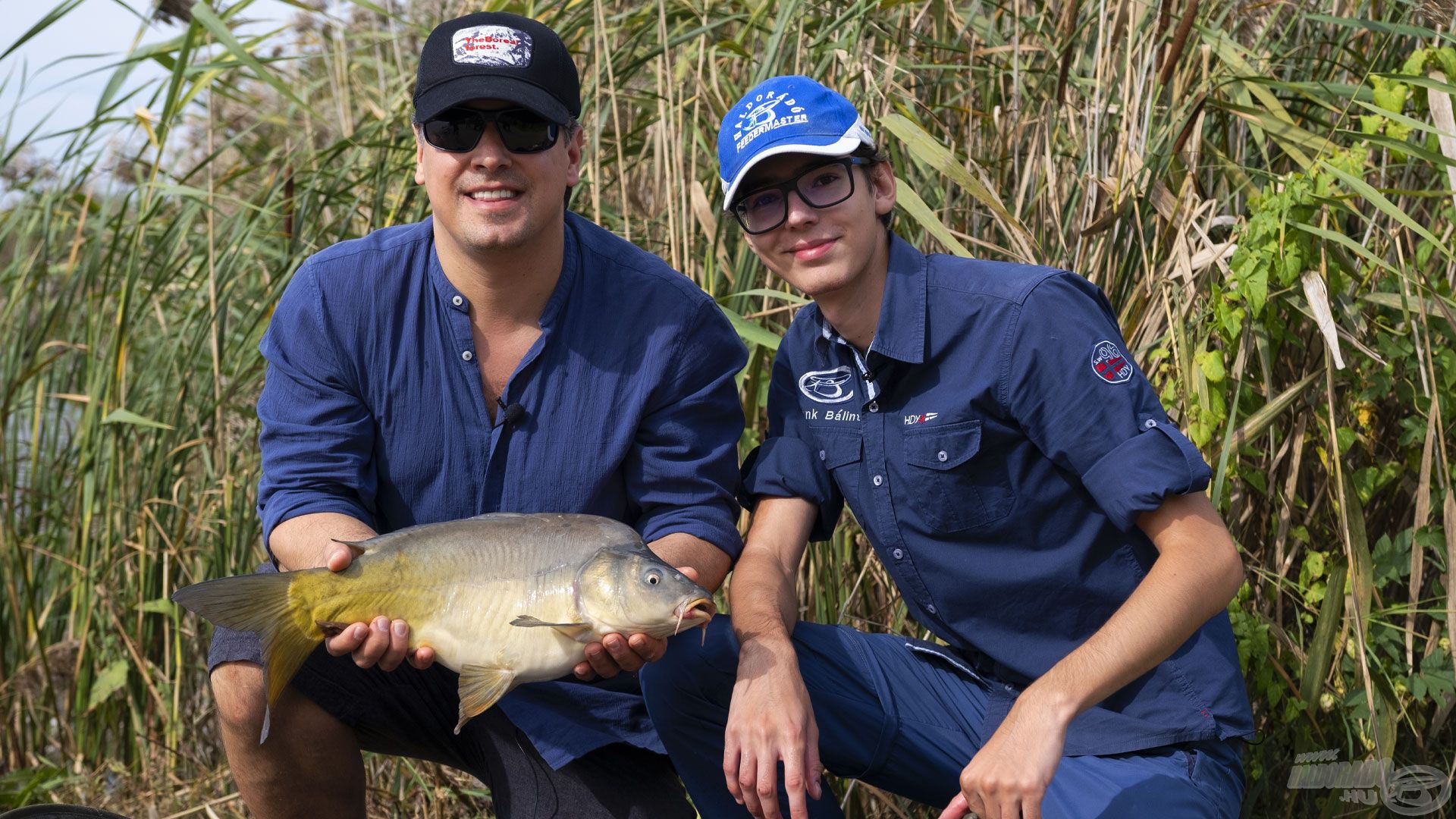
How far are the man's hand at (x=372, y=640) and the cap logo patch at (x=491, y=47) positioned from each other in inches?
32.8

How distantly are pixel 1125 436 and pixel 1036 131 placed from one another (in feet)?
3.19

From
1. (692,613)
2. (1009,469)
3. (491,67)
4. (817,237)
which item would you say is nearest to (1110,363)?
(1009,469)

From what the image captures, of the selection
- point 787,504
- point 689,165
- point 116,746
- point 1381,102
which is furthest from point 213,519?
point 1381,102

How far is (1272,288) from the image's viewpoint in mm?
2396

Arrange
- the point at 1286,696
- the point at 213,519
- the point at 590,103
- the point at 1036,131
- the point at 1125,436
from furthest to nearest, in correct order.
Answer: the point at 213,519 → the point at 590,103 → the point at 1036,131 → the point at 1286,696 → the point at 1125,436

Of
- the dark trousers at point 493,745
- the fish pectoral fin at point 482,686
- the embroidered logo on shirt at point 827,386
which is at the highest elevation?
the embroidered logo on shirt at point 827,386

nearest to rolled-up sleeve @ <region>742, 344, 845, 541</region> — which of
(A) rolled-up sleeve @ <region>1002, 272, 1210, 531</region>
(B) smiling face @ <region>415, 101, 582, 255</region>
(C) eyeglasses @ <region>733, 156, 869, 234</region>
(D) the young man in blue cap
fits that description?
(D) the young man in blue cap

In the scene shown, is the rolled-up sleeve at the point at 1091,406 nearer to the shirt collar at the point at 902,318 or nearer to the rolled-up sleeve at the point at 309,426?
the shirt collar at the point at 902,318

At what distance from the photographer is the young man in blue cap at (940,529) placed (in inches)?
77.9

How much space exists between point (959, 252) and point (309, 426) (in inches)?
46.2

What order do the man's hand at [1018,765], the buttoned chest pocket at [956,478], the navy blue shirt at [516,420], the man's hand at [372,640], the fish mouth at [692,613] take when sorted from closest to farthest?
the man's hand at [1018,765] → the fish mouth at [692,613] → the man's hand at [372,640] → the buttoned chest pocket at [956,478] → the navy blue shirt at [516,420]

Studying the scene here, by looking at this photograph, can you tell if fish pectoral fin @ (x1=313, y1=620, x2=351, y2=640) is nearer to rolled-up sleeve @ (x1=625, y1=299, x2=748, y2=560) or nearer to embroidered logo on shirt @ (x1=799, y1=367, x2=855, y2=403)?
rolled-up sleeve @ (x1=625, y1=299, x2=748, y2=560)

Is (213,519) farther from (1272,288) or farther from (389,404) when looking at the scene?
(1272,288)

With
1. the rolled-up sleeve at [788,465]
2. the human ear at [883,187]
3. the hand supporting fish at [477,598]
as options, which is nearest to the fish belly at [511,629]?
the hand supporting fish at [477,598]
